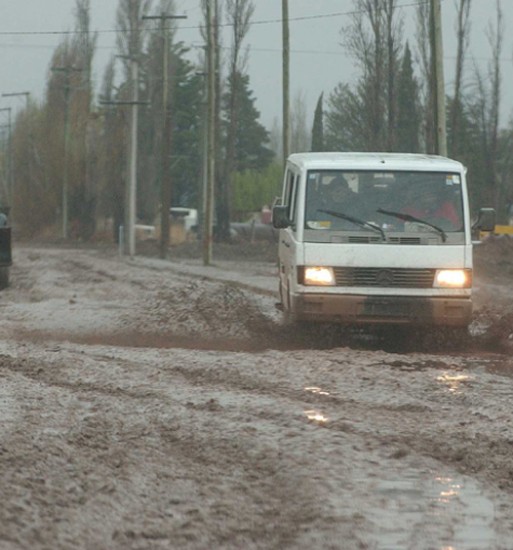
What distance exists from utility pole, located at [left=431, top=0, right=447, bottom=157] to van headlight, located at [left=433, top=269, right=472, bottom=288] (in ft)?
40.8

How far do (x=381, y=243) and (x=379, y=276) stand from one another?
0.36 m

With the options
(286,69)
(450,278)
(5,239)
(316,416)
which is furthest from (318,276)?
(286,69)

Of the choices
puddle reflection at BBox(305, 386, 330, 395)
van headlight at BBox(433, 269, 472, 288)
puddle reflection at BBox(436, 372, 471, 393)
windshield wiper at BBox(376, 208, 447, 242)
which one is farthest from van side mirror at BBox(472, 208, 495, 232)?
puddle reflection at BBox(305, 386, 330, 395)

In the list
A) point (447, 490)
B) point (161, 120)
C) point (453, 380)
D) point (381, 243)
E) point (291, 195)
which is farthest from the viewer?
point (161, 120)

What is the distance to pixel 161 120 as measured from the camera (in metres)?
82.7

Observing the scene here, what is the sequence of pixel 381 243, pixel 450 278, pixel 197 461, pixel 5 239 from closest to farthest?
1. pixel 197 461
2. pixel 381 243
3. pixel 450 278
4. pixel 5 239

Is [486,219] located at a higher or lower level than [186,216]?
higher

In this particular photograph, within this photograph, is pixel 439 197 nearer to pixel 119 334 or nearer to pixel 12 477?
pixel 119 334

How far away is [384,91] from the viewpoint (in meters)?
61.2

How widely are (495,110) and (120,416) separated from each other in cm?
6523

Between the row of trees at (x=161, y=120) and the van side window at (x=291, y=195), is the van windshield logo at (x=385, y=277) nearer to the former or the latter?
the van side window at (x=291, y=195)

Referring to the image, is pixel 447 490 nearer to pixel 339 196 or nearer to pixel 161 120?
pixel 339 196

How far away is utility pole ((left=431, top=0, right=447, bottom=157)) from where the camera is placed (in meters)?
27.8

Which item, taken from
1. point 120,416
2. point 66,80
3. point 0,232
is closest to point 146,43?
point 66,80
